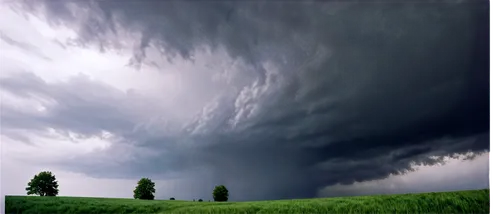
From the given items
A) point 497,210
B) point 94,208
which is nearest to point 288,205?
point 497,210

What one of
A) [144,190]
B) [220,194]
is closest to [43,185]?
[144,190]

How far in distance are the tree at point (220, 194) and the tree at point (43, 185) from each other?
41.1ft

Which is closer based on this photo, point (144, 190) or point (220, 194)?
point (220, 194)

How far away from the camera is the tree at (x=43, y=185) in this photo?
25062 millimetres

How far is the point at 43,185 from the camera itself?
83.6 feet

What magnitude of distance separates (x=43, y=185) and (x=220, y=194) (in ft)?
45.4

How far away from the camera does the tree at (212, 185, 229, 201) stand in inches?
1026

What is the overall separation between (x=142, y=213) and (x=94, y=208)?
1734mm

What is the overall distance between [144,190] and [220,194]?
914 centimetres

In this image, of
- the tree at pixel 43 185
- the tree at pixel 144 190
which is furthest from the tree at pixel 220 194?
the tree at pixel 43 185

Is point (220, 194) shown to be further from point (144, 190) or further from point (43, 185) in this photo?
point (43, 185)

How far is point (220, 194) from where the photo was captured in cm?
2645

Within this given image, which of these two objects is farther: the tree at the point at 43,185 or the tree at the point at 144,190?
the tree at the point at 144,190

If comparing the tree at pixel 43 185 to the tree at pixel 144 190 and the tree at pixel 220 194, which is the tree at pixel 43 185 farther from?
the tree at pixel 220 194
